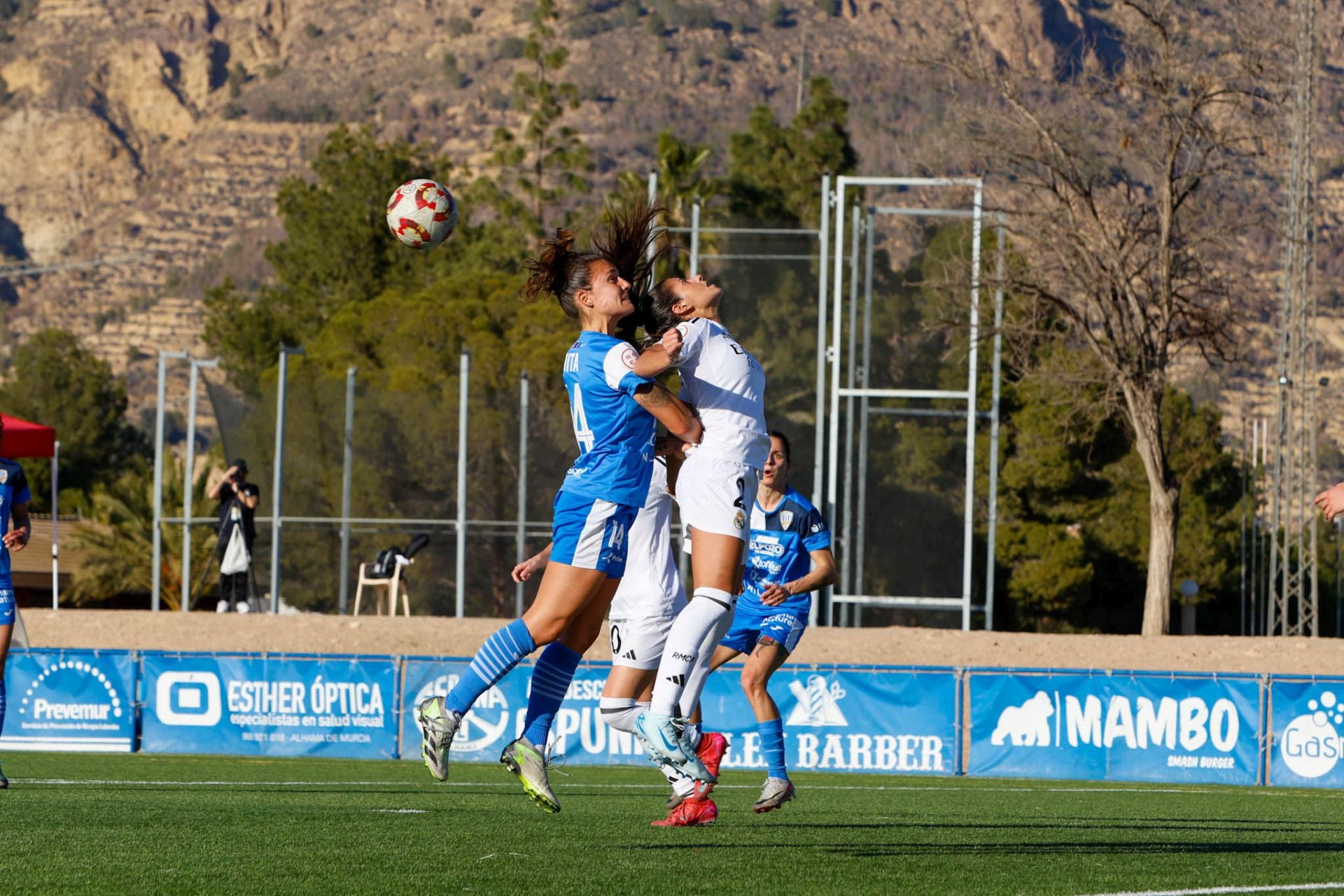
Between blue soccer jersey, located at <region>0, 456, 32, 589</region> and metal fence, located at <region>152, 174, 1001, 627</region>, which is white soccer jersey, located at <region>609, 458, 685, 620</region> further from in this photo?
metal fence, located at <region>152, 174, 1001, 627</region>

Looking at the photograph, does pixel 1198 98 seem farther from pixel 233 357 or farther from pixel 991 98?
pixel 233 357

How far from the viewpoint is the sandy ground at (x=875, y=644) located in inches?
875

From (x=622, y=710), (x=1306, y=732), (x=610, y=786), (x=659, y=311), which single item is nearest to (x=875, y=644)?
(x=1306, y=732)

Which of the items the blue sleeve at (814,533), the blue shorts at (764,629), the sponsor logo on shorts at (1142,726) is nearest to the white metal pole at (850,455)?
the sponsor logo on shorts at (1142,726)

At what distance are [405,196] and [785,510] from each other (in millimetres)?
2949

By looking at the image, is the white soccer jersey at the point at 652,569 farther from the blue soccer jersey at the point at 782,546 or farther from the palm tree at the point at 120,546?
the palm tree at the point at 120,546

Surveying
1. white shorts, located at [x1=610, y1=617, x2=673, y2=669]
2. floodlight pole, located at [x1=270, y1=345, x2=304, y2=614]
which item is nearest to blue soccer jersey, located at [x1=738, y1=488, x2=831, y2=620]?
white shorts, located at [x1=610, y1=617, x2=673, y2=669]

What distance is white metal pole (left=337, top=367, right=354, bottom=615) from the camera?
79.3 ft

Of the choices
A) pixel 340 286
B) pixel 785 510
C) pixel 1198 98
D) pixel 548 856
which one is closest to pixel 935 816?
pixel 785 510

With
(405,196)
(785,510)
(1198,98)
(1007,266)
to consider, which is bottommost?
(785,510)

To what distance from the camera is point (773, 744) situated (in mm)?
9461

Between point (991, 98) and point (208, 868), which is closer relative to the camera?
point (208, 868)

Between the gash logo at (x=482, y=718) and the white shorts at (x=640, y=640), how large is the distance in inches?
347

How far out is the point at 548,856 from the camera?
6.50 m
